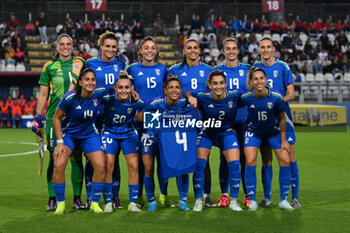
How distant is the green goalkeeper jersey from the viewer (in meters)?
7.68

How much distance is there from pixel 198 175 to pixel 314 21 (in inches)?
1082

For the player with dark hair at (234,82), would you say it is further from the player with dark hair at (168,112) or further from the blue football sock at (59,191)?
the blue football sock at (59,191)

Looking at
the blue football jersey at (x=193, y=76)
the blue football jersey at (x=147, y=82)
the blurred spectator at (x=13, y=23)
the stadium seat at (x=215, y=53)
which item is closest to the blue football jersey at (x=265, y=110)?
the blue football jersey at (x=193, y=76)

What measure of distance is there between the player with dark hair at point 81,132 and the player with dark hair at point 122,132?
12 centimetres

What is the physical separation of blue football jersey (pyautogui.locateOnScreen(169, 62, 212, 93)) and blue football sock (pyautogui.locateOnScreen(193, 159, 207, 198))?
988 mm

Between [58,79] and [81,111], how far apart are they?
2.49 ft

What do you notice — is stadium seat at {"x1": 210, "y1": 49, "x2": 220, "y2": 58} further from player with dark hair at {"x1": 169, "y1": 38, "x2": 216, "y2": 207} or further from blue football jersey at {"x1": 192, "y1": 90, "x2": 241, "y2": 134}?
blue football jersey at {"x1": 192, "y1": 90, "x2": 241, "y2": 134}

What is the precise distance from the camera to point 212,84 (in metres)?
7.32

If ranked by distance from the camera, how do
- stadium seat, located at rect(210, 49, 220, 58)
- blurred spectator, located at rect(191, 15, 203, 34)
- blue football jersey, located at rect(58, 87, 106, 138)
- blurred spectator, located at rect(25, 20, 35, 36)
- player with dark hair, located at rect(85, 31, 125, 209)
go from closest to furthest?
blue football jersey, located at rect(58, 87, 106, 138) → player with dark hair, located at rect(85, 31, 125, 209) → stadium seat, located at rect(210, 49, 220, 58) → blurred spectator, located at rect(25, 20, 35, 36) → blurred spectator, located at rect(191, 15, 203, 34)

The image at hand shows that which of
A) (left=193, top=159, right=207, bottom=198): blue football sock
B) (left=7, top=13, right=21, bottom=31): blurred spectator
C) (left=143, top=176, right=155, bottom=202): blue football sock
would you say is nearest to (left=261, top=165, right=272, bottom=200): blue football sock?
(left=193, top=159, right=207, bottom=198): blue football sock

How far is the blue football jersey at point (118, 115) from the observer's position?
7379 millimetres

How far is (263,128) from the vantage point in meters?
7.41

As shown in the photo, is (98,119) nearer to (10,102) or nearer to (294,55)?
(10,102)

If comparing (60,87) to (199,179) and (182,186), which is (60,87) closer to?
(182,186)
